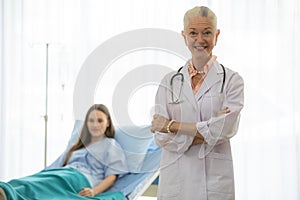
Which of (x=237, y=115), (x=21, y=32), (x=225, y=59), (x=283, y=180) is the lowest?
(x=283, y=180)

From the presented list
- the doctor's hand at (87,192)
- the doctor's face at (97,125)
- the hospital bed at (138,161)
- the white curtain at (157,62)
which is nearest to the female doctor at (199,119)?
Result: the hospital bed at (138,161)

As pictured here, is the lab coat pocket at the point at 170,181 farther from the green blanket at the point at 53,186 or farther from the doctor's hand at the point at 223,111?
the green blanket at the point at 53,186

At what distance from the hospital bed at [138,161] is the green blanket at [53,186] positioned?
0.09 meters

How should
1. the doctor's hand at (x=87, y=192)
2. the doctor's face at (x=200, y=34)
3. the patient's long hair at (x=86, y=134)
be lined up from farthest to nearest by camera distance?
the patient's long hair at (x=86, y=134), the doctor's hand at (x=87, y=192), the doctor's face at (x=200, y=34)

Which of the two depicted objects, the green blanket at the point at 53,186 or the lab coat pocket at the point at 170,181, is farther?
the green blanket at the point at 53,186

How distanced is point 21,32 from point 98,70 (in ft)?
7.88

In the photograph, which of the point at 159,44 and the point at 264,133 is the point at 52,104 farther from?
the point at 159,44

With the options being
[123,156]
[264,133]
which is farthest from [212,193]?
[264,133]

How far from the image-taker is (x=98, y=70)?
163 cm

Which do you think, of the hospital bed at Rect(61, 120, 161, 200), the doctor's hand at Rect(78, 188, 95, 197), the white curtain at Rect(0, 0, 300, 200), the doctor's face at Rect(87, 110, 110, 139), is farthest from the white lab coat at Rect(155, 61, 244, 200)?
the white curtain at Rect(0, 0, 300, 200)

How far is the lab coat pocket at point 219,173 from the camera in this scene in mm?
1355

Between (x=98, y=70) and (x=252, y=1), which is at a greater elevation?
(x=252, y=1)

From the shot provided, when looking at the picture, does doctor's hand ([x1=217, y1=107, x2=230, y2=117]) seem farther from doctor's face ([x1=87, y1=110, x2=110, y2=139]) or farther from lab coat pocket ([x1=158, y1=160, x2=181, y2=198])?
doctor's face ([x1=87, y1=110, x2=110, y2=139])

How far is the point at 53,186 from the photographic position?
2230 mm
